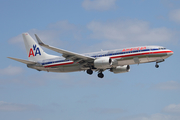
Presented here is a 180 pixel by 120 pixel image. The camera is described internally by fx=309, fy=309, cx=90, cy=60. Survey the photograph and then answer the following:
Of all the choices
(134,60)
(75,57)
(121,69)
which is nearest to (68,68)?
(75,57)

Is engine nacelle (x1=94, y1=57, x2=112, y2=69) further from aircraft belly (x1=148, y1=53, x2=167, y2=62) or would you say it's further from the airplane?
aircraft belly (x1=148, y1=53, x2=167, y2=62)

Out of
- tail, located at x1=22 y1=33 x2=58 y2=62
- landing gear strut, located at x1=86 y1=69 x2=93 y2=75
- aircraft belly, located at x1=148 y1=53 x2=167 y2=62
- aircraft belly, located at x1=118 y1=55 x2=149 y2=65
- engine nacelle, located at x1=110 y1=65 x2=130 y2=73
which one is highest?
tail, located at x1=22 y1=33 x2=58 y2=62

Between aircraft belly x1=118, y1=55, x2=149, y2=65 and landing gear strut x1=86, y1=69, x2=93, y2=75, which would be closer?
aircraft belly x1=118, y1=55, x2=149, y2=65

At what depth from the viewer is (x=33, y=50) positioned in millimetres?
61719

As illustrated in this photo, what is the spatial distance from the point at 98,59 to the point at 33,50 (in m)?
16.5

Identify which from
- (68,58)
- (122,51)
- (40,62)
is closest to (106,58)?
(122,51)

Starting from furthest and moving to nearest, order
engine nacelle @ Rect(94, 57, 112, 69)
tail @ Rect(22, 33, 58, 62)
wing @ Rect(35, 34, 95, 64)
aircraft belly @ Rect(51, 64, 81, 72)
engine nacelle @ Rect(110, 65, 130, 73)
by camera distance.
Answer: tail @ Rect(22, 33, 58, 62) < engine nacelle @ Rect(110, 65, 130, 73) < aircraft belly @ Rect(51, 64, 81, 72) < engine nacelle @ Rect(94, 57, 112, 69) < wing @ Rect(35, 34, 95, 64)

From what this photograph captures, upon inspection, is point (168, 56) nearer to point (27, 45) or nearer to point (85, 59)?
point (85, 59)

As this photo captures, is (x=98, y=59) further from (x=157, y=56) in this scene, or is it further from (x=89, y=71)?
(x=157, y=56)

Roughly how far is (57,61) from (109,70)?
1017 cm

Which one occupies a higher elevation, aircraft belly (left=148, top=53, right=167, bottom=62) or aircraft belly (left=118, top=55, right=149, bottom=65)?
aircraft belly (left=148, top=53, right=167, bottom=62)

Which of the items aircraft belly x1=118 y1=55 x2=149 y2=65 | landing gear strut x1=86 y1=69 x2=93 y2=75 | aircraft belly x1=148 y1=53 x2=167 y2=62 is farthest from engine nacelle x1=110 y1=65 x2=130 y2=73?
aircraft belly x1=148 y1=53 x2=167 y2=62

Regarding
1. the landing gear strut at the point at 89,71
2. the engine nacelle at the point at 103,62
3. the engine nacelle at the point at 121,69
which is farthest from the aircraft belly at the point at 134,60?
the engine nacelle at the point at 121,69

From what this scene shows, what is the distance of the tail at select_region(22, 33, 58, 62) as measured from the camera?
59625 mm
